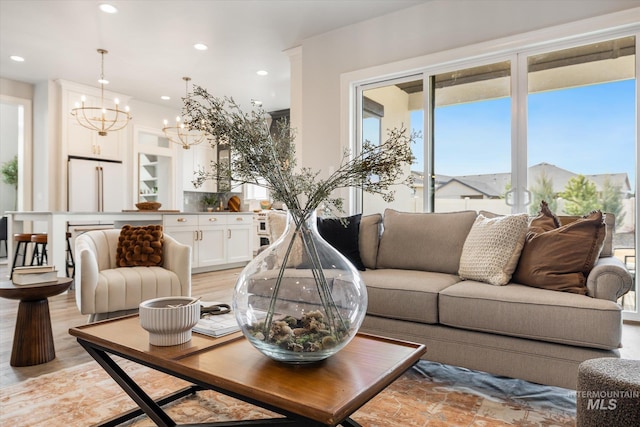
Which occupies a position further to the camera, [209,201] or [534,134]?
[209,201]

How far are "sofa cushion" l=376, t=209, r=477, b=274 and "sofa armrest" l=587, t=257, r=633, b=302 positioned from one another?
833mm

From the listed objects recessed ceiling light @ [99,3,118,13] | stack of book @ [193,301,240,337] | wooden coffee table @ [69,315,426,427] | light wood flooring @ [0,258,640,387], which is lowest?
light wood flooring @ [0,258,640,387]

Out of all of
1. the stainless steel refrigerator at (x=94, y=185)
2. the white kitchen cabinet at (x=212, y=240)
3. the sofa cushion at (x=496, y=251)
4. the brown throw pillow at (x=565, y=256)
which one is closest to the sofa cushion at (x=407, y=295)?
the sofa cushion at (x=496, y=251)

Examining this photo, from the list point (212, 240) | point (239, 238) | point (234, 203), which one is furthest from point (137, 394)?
point (234, 203)

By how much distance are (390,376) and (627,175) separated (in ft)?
9.62

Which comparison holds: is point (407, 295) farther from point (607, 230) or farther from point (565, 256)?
point (607, 230)

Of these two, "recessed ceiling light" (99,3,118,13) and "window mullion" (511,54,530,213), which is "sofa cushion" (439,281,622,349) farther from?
"recessed ceiling light" (99,3,118,13)

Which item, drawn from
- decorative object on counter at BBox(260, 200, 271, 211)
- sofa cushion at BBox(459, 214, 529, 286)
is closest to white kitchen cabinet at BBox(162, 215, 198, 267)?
decorative object on counter at BBox(260, 200, 271, 211)

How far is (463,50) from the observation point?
3.51 metres

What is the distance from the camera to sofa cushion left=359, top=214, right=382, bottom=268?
290cm

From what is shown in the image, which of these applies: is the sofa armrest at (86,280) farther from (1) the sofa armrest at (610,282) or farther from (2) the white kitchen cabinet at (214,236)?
(1) the sofa armrest at (610,282)

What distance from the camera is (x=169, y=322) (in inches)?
50.6

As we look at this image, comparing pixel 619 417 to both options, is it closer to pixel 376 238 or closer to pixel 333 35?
pixel 376 238

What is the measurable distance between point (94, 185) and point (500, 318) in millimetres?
6404
